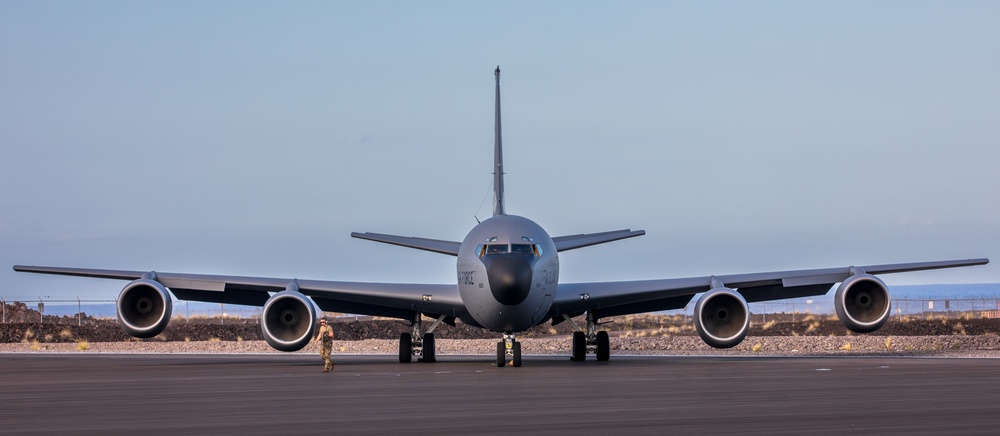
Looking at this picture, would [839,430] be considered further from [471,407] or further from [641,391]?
[641,391]

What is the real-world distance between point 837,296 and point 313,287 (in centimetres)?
1217

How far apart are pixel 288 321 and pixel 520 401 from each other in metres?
15.1

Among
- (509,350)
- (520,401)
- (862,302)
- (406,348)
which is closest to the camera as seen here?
(520,401)

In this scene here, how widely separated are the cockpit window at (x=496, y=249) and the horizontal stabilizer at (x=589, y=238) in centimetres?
268

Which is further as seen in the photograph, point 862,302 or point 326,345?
point 862,302

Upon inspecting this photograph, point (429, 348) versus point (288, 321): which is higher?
point (288, 321)

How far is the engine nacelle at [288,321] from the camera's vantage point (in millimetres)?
29406

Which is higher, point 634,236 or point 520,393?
point 634,236

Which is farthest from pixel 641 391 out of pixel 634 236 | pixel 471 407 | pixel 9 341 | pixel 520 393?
pixel 9 341

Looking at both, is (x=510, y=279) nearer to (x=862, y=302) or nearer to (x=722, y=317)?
(x=722, y=317)

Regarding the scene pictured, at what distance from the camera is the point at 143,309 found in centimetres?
3109

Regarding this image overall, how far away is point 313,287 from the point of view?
31000mm

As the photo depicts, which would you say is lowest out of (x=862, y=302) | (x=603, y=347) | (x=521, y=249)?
Result: (x=603, y=347)

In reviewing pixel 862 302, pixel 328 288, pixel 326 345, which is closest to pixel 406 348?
pixel 328 288
